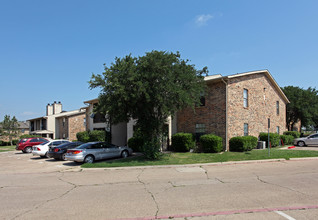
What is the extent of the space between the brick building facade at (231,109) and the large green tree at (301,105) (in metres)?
15.6

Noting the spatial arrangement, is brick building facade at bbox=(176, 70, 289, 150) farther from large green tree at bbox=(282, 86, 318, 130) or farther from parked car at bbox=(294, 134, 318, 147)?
large green tree at bbox=(282, 86, 318, 130)

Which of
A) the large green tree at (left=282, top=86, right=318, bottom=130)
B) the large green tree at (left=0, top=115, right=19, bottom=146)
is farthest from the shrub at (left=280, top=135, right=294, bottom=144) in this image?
the large green tree at (left=0, top=115, right=19, bottom=146)

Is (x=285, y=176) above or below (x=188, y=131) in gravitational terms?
below

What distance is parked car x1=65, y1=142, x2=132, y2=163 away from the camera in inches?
517

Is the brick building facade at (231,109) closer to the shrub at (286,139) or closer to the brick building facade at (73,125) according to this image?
the shrub at (286,139)

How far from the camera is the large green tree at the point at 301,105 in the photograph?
33594 mm

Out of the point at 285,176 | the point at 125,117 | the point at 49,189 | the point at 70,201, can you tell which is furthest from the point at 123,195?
the point at 125,117

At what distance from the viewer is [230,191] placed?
650 centimetres

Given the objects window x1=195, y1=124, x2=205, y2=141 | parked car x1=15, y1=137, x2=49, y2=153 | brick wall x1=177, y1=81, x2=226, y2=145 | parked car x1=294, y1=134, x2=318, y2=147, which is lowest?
parked car x1=15, y1=137, x2=49, y2=153

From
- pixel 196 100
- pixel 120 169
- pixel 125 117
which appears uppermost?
pixel 196 100

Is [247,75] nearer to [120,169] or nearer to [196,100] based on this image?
[196,100]

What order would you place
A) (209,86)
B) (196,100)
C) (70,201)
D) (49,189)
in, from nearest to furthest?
(70,201)
(49,189)
(196,100)
(209,86)

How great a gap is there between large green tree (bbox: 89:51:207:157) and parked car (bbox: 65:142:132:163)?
2022 millimetres

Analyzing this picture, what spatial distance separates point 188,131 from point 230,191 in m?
12.2
